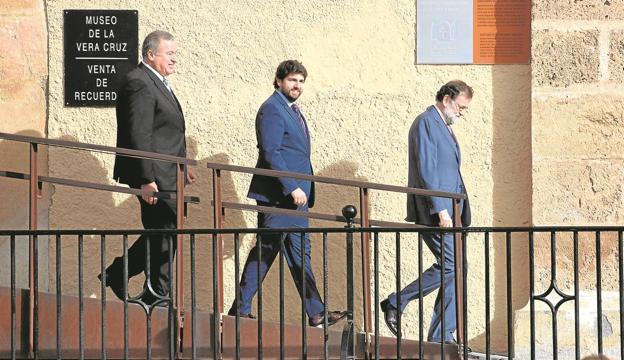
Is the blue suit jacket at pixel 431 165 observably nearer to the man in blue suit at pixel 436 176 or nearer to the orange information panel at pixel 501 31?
the man in blue suit at pixel 436 176

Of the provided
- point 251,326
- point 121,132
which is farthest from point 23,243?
point 251,326

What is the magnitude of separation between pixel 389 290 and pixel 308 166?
149cm

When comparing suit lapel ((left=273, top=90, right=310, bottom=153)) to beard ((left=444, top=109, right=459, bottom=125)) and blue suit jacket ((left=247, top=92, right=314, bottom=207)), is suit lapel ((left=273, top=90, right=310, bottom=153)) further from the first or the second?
beard ((left=444, top=109, right=459, bottom=125))

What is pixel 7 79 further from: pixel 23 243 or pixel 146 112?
pixel 146 112

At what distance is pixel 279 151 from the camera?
34.4 ft

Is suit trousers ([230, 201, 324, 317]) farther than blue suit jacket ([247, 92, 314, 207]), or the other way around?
blue suit jacket ([247, 92, 314, 207])

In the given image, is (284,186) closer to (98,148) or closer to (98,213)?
(98,148)

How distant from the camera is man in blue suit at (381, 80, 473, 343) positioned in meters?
10.4

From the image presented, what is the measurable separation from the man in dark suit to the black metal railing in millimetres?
307

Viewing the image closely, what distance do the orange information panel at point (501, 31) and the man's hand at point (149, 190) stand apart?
287 centimetres

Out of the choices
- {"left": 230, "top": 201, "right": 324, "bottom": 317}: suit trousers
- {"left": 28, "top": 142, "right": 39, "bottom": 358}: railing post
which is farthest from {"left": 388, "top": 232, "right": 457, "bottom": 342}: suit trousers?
{"left": 28, "top": 142, "right": 39, "bottom": 358}: railing post

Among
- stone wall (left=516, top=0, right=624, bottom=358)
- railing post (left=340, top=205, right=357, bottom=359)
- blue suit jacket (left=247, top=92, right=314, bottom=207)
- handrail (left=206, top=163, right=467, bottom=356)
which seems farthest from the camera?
stone wall (left=516, top=0, right=624, bottom=358)

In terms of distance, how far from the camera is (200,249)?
11.8 metres

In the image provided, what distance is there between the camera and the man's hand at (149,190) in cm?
978
